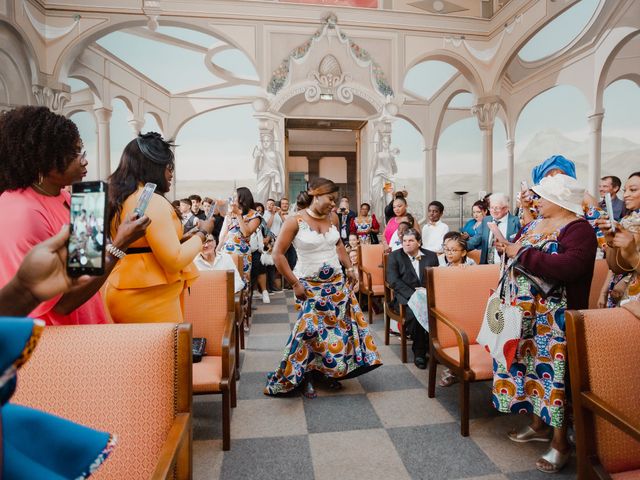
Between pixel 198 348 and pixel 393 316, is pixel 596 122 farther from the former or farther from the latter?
pixel 198 348

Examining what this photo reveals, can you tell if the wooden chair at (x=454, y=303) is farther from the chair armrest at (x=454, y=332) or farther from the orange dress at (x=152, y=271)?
the orange dress at (x=152, y=271)

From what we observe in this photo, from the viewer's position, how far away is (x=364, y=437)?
7.56 ft

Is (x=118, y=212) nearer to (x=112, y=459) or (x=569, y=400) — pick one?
(x=112, y=459)

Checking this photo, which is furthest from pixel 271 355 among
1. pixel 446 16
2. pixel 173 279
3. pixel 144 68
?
pixel 144 68

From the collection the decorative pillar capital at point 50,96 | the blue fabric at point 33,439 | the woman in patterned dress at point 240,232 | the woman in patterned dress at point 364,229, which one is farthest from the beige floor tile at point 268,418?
the decorative pillar capital at point 50,96

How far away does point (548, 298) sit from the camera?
1978mm

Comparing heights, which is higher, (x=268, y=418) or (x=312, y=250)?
(x=312, y=250)

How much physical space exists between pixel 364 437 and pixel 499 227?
2.63m

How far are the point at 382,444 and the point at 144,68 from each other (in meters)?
11.6

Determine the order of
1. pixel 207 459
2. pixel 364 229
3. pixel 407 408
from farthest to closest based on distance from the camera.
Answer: pixel 364 229 → pixel 407 408 → pixel 207 459

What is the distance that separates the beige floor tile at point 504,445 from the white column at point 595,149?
8.13 m

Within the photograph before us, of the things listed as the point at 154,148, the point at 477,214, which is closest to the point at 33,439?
the point at 154,148

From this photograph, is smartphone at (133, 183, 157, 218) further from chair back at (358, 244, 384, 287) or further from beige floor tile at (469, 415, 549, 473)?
chair back at (358, 244, 384, 287)

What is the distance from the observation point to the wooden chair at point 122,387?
1200 millimetres
